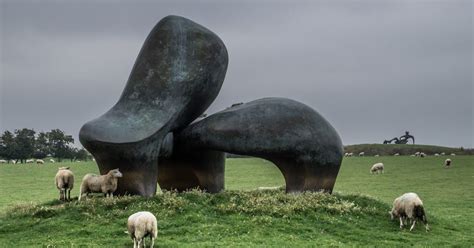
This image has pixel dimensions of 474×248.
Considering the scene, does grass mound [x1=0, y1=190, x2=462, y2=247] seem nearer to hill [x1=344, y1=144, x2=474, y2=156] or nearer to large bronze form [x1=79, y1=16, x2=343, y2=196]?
large bronze form [x1=79, y1=16, x2=343, y2=196]

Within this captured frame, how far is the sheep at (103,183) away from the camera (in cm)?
1884

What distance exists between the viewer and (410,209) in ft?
58.6

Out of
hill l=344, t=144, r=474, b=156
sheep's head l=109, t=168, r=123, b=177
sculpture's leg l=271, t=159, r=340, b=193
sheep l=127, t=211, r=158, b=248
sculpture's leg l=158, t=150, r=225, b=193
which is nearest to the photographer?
sheep l=127, t=211, r=158, b=248

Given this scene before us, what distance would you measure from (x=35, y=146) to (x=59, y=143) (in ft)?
11.2

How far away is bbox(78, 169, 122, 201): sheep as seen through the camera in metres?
18.8

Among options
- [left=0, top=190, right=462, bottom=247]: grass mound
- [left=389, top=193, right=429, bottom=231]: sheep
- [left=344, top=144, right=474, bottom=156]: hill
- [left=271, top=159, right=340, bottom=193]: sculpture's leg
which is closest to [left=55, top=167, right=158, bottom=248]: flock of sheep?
[left=0, top=190, right=462, bottom=247]: grass mound

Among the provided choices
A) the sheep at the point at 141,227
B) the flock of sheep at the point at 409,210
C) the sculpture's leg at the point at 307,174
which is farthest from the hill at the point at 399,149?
the sheep at the point at 141,227

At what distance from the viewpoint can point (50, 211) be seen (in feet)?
59.2

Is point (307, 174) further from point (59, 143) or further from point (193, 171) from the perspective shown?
point (59, 143)

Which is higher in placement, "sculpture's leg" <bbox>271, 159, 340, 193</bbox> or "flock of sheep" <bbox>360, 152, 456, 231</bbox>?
"sculpture's leg" <bbox>271, 159, 340, 193</bbox>

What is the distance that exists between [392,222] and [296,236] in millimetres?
3991

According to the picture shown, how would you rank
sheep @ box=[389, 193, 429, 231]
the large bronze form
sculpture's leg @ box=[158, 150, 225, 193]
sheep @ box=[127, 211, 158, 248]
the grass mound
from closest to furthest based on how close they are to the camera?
sheep @ box=[127, 211, 158, 248] < the grass mound < sheep @ box=[389, 193, 429, 231] < the large bronze form < sculpture's leg @ box=[158, 150, 225, 193]

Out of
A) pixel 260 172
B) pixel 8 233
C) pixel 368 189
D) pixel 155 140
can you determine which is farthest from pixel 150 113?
pixel 260 172

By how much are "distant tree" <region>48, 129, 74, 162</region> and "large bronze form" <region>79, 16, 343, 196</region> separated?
70.9 meters
